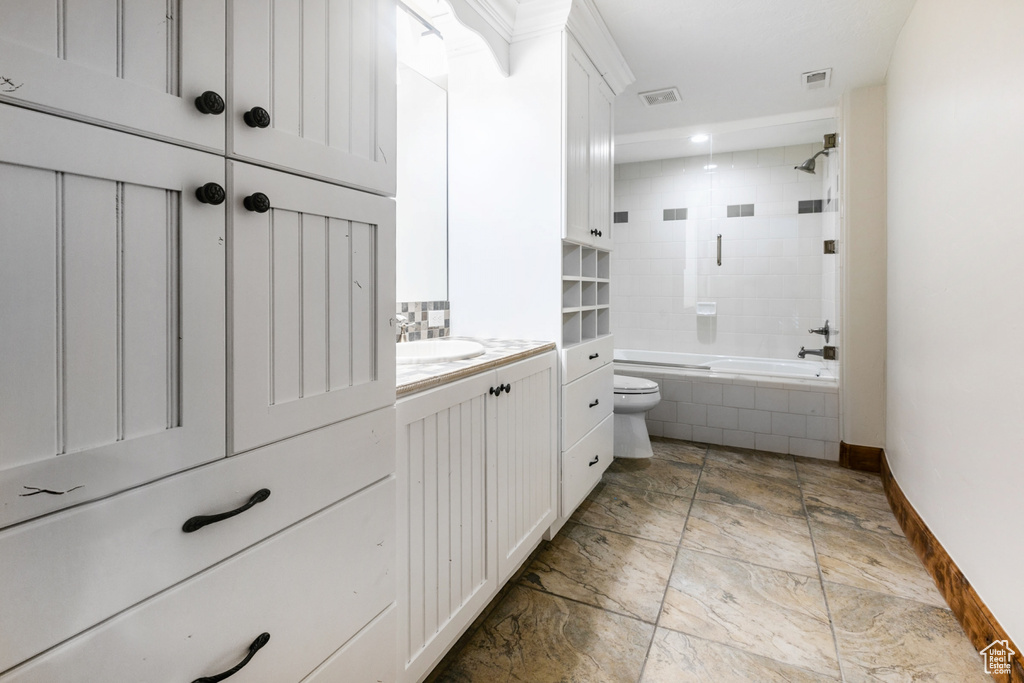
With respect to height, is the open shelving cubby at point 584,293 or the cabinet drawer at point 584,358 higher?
the open shelving cubby at point 584,293

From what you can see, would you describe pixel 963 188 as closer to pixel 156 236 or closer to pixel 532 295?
pixel 532 295

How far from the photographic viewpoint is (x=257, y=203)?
0.73 metres

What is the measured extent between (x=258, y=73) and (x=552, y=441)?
5.20 ft

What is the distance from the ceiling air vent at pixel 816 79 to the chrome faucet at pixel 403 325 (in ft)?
8.43

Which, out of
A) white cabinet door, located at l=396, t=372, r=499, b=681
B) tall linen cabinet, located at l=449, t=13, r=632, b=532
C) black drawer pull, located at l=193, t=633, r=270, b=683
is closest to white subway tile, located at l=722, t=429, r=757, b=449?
tall linen cabinet, located at l=449, t=13, r=632, b=532

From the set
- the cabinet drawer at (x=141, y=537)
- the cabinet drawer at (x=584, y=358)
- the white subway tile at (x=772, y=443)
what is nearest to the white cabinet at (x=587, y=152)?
the cabinet drawer at (x=584, y=358)

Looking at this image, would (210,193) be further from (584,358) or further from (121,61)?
(584,358)

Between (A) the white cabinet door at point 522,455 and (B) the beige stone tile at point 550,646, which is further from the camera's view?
(A) the white cabinet door at point 522,455

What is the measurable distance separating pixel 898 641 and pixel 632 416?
5.79 feet

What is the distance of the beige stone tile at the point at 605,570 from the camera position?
1722 mm

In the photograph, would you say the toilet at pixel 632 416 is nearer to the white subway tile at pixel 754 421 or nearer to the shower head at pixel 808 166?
the white subway tile at pixel 754 421

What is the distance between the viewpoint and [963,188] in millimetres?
1582

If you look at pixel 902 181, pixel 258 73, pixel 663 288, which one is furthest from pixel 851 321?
pixel 258 73

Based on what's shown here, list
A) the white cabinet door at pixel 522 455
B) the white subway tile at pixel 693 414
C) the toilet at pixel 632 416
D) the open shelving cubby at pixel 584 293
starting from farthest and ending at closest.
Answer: the white subway tile at pixel 693 414 < the toilet at pixel 632 416 < the open shelving cubby at pixel 584 293 < the white cabinet door at pixel 522 455
